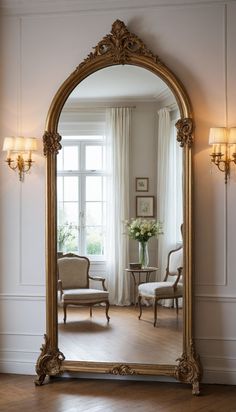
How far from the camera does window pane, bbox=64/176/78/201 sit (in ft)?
15.7

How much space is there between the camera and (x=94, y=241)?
15.6 ft

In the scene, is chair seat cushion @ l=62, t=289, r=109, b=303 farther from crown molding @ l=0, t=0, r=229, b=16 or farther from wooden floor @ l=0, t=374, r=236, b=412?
crown molding @ l=0, t=0, r=229, b=16

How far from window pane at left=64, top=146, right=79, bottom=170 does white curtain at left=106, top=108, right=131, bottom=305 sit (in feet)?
0.91

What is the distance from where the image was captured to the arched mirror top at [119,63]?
15.4 feet

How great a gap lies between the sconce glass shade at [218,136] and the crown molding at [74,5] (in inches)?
43.5

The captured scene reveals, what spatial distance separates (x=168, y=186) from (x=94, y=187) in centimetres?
62

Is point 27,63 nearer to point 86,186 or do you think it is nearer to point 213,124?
point 86,186

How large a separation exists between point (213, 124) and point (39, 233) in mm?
1778

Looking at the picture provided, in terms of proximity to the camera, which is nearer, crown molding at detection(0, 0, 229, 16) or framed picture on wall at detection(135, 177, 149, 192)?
framed picture on wall at detection(135, 177, 149, 192)

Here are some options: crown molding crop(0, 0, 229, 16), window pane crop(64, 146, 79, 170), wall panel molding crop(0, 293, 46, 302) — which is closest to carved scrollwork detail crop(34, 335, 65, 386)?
wall panel molding crop(0, 293, 46, 302)

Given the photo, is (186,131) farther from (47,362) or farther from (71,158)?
(47,362)

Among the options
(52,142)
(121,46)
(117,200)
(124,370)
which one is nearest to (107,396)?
(124,370)

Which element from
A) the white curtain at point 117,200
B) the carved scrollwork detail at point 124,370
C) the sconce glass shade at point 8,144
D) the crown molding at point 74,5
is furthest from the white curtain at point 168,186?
the sconce glass shade at point 8,144

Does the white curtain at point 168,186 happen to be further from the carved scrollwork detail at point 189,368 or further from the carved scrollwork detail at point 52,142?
the carved scrollwork detail at point 52,142
